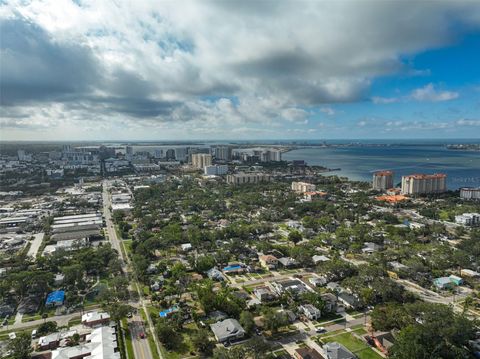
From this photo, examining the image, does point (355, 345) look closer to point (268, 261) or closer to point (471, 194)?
point (268, 261)

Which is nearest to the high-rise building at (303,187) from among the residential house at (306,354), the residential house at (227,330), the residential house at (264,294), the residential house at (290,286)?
the residential house at (290,286)

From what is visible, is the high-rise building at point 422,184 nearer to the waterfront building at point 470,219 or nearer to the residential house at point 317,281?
the waterfront building at point 470,219

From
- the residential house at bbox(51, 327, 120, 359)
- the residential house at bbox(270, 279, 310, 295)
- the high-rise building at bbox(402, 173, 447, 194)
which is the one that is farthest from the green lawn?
the high-rise building at bbox(402, 173, 447, 194)

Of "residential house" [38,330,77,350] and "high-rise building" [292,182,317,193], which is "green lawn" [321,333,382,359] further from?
"high-rise building" [292,182,317,193]

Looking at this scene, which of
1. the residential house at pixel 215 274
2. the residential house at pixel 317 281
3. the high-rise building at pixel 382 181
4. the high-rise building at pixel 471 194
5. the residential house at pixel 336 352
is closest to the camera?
the residential house at pixel 336 352

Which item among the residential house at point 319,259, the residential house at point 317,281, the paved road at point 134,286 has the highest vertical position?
the residential house at point 319,259

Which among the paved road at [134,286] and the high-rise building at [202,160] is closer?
the paved road at [134,286]
